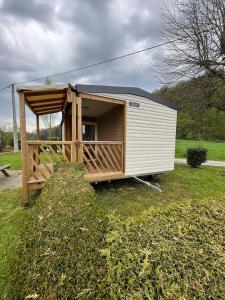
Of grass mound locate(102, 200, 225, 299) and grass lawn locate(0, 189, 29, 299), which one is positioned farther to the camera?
grass lawn locate(0, 189, 29, 299)

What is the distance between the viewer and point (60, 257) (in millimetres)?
1104

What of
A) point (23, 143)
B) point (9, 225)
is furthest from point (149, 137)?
point (9, 225)

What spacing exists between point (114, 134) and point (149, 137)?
146 centimetres

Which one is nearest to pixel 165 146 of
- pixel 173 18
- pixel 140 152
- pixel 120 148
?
pixel 140 152

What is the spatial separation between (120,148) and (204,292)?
199 inches

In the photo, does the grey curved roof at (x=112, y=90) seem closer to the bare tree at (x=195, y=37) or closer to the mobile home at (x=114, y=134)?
the mobile home at (x=114, y=134)

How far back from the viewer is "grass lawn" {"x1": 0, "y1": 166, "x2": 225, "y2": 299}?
1771 mm

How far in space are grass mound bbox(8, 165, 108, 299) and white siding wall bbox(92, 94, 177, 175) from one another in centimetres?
429

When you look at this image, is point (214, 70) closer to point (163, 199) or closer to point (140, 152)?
point (140, 152)

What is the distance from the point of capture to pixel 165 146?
674cm

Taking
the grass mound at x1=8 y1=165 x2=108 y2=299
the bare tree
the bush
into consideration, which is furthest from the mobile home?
the bush

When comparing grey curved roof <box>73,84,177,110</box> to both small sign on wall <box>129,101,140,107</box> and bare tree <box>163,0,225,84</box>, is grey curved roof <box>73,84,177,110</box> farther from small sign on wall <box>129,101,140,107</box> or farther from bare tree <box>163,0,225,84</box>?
bare tree <box>163,0,225,84</box>

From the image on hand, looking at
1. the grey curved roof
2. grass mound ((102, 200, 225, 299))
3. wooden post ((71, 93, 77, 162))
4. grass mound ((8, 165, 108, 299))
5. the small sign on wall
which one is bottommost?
grass mound ((8, 165, 108, 299))

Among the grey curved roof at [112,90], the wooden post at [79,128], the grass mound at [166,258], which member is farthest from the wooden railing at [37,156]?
the grass mound at [166,258]
